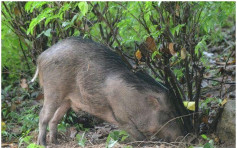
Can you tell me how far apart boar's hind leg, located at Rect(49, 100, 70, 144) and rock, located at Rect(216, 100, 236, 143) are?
1769mm

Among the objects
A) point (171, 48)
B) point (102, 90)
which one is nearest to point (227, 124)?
point (171, 48)

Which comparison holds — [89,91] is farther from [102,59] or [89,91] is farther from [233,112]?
[233,112]

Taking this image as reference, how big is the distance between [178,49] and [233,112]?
0.95m

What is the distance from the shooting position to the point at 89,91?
4746 mm

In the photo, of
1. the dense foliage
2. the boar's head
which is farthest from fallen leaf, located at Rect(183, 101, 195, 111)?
the boar's head

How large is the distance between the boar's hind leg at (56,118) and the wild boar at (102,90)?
0.04 ft

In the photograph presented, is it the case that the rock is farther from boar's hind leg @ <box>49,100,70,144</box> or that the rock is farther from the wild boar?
boar's hind leg @ <box>49,100,70,144</box>

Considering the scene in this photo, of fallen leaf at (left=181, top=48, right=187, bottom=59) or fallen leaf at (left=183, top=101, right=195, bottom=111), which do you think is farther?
→ fallen leaf at (left=183, top=101, right=195, bottom=111)

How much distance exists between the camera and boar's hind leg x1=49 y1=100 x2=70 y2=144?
495cm

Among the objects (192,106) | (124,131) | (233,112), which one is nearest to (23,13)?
(124,131)

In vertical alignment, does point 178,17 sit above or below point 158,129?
above

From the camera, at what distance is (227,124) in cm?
459

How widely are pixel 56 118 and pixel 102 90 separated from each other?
2.46 ft

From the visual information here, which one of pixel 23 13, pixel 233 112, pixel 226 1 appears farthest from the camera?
pixel 23 13
